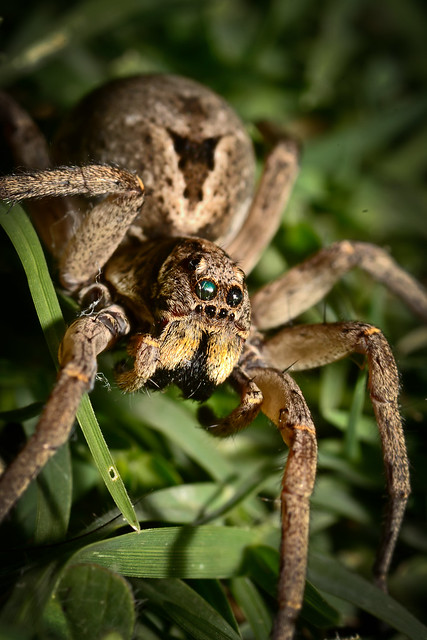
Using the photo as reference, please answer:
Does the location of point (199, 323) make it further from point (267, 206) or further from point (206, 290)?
point (267, 206)

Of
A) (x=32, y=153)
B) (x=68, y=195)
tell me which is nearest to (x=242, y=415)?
(x=68, y=195)

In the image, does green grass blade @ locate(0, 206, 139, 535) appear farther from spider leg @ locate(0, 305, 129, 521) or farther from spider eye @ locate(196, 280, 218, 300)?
spider eye @ locate(196, 280, 218, 300)

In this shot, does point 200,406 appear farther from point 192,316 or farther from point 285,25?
point 285,25

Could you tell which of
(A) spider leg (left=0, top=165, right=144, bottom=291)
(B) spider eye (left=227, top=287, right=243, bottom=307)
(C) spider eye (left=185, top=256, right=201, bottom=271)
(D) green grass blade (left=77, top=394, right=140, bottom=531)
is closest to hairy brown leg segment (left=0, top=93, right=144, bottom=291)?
(A) spider leg (left=0, top=165, right=144, bottom=291)

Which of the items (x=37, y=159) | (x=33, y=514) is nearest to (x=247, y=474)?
(x=33, y=514)

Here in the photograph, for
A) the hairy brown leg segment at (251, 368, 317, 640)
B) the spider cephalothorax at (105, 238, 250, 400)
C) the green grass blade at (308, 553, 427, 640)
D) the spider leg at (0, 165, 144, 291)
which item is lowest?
the green grass blade at (308, 553, 427, 640)

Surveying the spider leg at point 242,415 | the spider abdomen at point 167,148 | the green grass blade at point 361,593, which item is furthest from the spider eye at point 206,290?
the green grass blade at point 361,593
